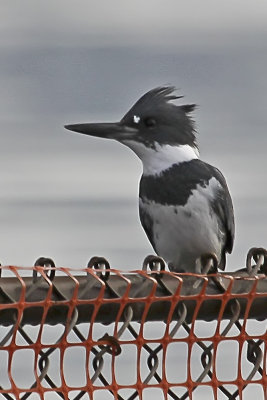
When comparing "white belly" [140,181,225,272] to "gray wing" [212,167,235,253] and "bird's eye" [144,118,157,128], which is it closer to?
"gray wing" [212,167,235,253]

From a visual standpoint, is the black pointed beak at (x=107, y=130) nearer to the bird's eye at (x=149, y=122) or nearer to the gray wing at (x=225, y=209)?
the bird's eye at (x=149, y=122)

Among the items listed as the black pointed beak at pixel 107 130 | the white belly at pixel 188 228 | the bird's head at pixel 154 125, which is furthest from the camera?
the bird's head at pixel 154 125

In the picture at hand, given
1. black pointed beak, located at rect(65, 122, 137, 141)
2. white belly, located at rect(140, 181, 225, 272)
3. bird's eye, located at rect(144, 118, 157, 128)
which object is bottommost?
white belly, located at rect(140, 181, 225, 272)

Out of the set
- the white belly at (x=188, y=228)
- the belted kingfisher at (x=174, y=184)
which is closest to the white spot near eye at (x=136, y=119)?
the belted kingfisher at (x=174, y=184)

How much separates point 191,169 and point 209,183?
13cm

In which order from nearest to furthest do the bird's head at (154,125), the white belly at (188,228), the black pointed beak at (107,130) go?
the black pointed beak at (107,130)
the white belly at (188,228)
the bird's head at (154,125)

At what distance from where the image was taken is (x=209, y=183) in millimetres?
4723

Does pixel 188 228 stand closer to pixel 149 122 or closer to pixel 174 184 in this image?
pixel 174 184

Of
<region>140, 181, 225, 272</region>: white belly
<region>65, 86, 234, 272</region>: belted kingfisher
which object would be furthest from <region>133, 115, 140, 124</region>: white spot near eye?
<region>140, 181, 225, 272</region>: white belly

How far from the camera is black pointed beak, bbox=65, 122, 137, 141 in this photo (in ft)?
14.8

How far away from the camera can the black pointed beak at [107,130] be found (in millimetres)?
4500

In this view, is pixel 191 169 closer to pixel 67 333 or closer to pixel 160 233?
pixel 160 233

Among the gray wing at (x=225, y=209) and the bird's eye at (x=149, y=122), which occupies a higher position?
the bird's eye at (x=149, y=122)

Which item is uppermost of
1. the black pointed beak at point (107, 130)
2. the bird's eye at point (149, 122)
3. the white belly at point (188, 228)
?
the bird's eye at point (149, 122)
